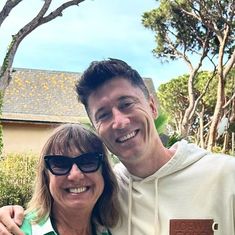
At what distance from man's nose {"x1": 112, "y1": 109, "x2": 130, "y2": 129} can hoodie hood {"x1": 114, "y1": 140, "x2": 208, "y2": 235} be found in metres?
0.29

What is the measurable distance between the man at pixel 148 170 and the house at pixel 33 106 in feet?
60.7

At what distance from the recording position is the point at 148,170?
275cm

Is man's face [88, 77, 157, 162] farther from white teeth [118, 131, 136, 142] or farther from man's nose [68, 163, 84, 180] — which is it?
man's nose [68, 163, 84, 180]

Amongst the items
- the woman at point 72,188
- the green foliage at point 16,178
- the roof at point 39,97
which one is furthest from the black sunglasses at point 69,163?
the roof at point 39,97

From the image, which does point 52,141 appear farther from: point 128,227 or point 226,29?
point 226,29

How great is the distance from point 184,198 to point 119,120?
0.44 meters

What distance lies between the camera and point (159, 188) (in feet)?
8.86

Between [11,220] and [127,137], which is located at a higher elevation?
[127,137]

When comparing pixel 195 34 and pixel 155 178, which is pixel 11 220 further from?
pixel 195 34

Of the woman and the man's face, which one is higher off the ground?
the man's face

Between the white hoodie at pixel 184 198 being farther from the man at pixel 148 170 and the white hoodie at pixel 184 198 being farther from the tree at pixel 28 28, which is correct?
the tree at pixel 28 28

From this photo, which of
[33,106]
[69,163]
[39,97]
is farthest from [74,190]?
[39,97]

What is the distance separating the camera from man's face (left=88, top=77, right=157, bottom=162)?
261 cm

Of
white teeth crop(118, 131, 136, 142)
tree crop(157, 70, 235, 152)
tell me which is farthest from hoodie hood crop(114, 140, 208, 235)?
tree crop(157, 70, 235, 152)
